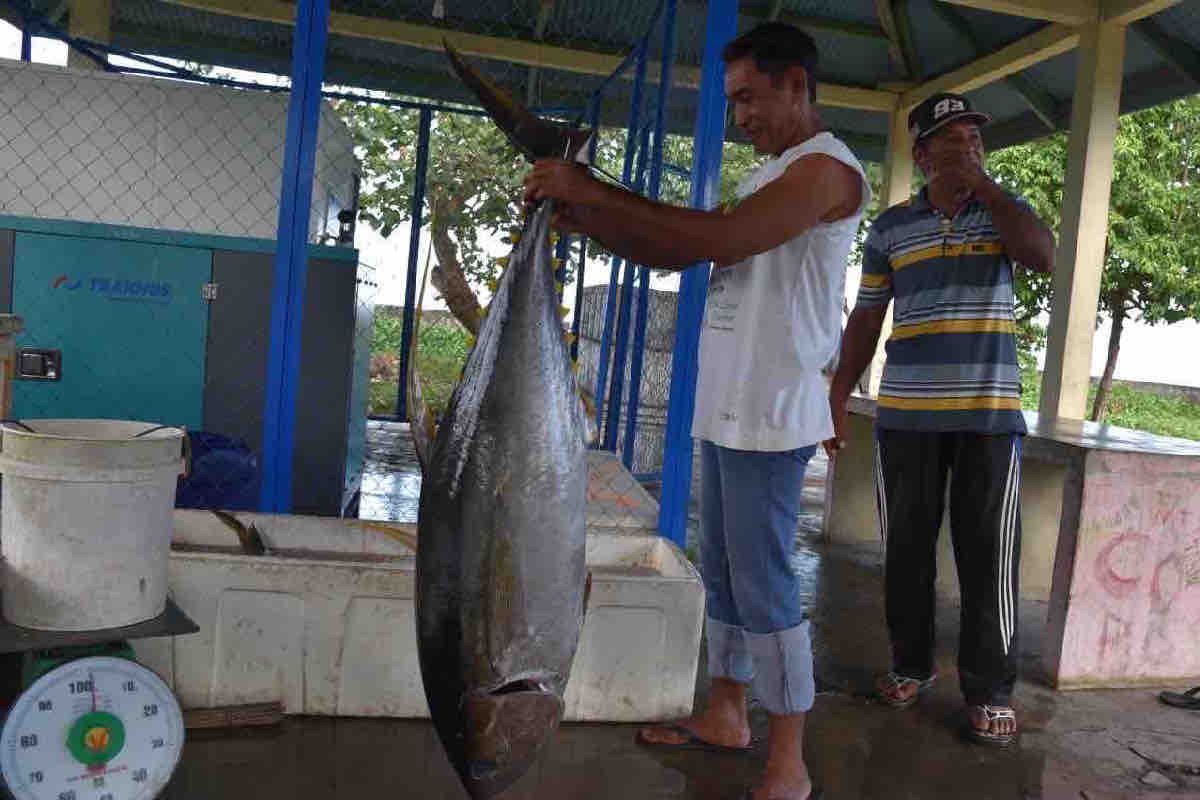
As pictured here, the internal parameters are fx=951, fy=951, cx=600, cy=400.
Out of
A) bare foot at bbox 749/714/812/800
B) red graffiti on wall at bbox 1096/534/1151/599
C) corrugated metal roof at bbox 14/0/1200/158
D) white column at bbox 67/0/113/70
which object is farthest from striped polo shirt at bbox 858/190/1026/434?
white column at bbox 67/0/113/70

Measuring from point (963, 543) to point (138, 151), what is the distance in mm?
3461

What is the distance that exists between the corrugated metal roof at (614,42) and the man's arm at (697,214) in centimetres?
453

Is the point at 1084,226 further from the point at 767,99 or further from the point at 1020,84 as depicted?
the point at 767,99

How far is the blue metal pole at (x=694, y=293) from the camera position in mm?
2807

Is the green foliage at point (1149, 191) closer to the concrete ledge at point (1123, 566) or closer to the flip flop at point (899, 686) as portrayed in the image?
the concrete ledge at point (1123, 566)

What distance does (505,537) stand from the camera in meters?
1.39

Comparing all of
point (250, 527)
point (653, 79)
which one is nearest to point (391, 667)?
point (250, 527)

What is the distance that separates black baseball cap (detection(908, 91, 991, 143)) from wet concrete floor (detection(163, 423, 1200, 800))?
1776mm

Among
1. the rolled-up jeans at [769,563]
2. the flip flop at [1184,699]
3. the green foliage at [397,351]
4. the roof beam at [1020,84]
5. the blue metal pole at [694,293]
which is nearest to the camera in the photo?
the rolled-up jeans at [769,563]

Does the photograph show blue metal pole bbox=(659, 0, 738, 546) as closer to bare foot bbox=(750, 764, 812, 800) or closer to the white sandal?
bare foot bbox=(750, 764, 812, 800)

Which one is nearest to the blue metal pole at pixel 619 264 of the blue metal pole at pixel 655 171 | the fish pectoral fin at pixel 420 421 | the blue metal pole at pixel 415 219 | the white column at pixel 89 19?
the blue metal pole at pixel 655 171

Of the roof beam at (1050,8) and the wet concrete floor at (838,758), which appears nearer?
the wet concrete floor at (838,758)

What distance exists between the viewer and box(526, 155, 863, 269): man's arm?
152cm

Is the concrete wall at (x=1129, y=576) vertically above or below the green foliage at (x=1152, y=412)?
below
